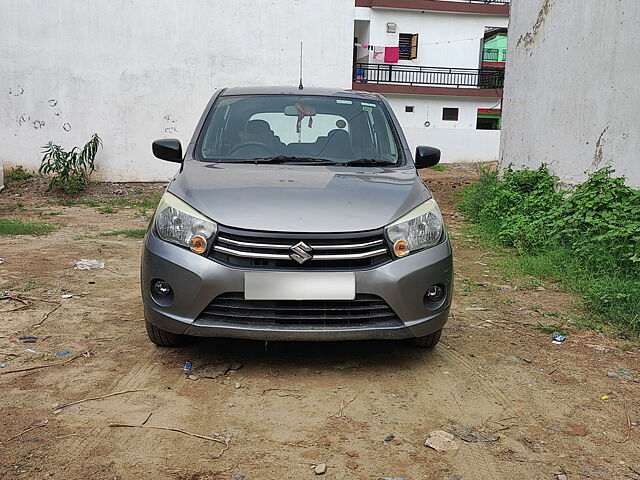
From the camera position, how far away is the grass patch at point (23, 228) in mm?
8383

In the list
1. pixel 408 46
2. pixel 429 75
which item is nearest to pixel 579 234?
pixel 408 46

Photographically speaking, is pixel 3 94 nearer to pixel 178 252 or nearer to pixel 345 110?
pixel 345 110

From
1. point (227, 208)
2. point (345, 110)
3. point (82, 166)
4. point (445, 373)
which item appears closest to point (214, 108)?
point (345, 110)

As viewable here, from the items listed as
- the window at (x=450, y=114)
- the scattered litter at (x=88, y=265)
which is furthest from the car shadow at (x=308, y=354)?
the window at (x=450, y=114)

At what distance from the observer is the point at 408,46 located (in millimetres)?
Result: 27797

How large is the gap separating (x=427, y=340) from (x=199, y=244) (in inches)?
57.2

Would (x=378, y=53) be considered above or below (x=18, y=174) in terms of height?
above

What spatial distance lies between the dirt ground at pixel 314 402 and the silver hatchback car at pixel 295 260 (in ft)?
0.94

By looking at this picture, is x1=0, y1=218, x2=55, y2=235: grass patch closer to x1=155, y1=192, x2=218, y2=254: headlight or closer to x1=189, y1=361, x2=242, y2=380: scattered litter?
x1=155, y1=192, x2=218, y2=254: headlight

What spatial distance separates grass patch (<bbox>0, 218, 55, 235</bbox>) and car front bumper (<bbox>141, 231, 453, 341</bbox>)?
17.9 feet

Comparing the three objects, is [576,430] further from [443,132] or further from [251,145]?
[443,132]

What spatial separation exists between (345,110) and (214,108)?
0.94 meters

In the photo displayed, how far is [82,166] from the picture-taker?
13.6 m

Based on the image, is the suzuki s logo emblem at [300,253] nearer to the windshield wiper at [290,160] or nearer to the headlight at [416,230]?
the headlight at [416,230]
